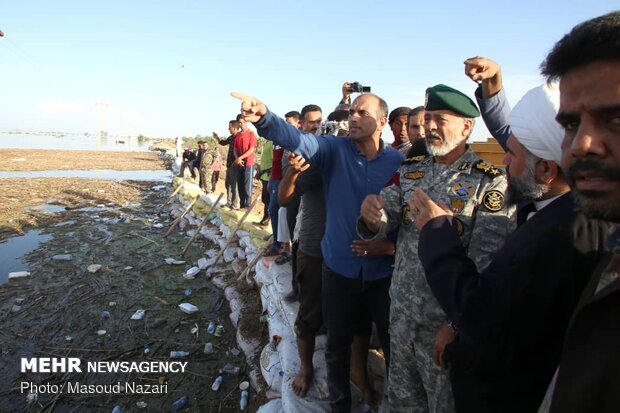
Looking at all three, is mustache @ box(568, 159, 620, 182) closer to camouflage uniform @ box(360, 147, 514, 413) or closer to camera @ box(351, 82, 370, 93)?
camouflage uniform @ box(360, 147, 514, 413)

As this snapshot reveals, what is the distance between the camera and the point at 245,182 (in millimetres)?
7473

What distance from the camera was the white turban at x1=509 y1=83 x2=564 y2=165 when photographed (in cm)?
106

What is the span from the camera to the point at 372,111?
7.04 feet

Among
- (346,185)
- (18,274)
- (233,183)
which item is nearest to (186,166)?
(233,183)

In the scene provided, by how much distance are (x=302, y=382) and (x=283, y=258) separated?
6.28 ft

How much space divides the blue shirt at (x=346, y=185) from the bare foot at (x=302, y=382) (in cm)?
98

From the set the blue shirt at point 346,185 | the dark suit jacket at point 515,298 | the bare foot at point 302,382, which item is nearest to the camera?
the dark suit jacket at point 515,298

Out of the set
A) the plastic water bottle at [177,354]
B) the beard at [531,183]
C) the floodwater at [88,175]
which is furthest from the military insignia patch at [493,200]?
Result: the floodwater at [88,175]

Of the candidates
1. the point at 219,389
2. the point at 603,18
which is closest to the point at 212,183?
the point at 219,389

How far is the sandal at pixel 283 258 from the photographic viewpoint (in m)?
4.24

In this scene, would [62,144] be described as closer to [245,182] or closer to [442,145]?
[245,182]

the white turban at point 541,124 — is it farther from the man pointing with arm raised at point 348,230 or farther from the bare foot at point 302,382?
the bare foot at point 302,382

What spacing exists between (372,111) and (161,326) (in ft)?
13.0

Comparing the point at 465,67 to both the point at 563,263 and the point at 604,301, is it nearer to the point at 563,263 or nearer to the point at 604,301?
the point at 563,263
